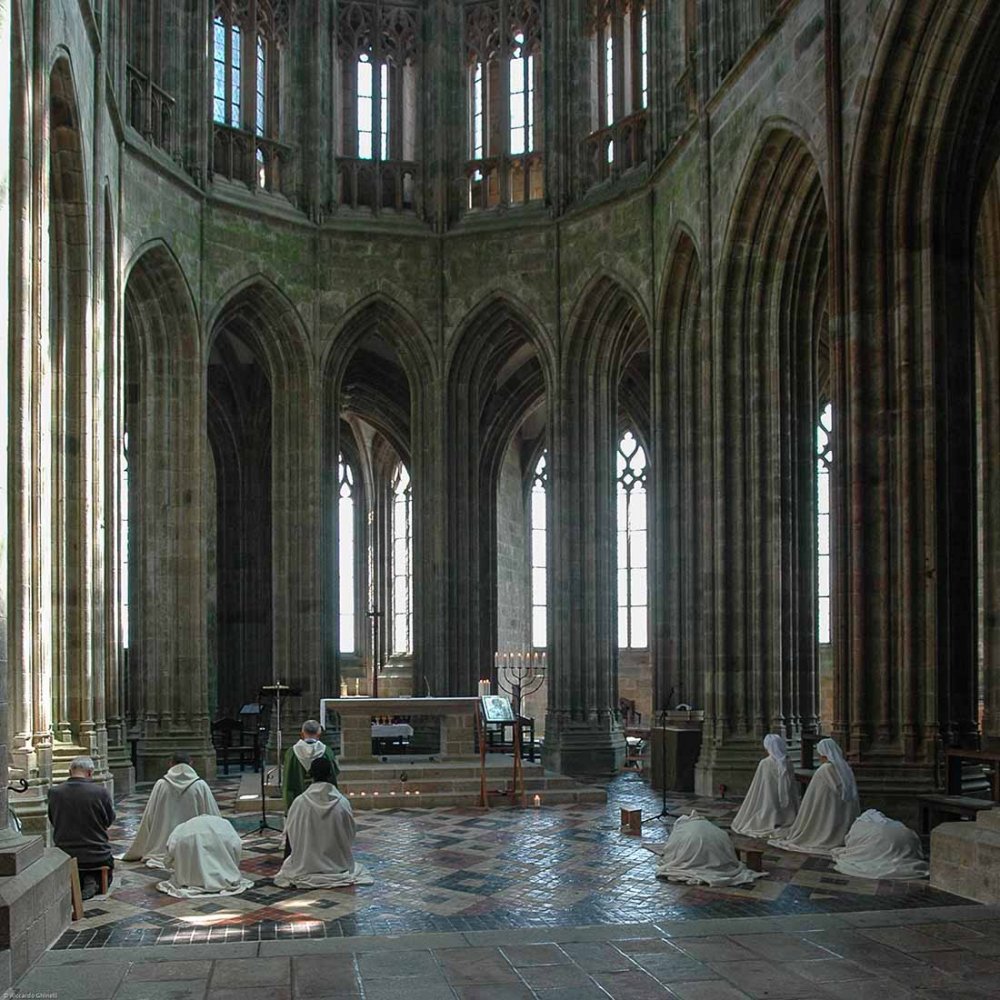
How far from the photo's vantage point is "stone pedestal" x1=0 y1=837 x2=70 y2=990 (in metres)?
8.06

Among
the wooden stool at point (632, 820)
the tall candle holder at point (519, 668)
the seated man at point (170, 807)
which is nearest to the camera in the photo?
the seated man at point (170, 807)

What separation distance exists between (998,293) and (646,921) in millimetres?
12016

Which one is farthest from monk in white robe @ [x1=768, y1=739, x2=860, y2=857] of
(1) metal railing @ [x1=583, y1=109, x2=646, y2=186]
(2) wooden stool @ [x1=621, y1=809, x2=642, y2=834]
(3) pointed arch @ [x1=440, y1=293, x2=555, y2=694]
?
(1) metal railing @ [x1=583, y1=109, x2=646, y2=186]

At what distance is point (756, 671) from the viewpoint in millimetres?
19484

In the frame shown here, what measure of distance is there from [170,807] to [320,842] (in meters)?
2.25

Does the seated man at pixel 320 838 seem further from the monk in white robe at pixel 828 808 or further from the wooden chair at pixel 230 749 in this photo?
the wooden chair at pixel 230 749

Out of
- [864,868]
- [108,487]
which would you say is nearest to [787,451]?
[864,868]

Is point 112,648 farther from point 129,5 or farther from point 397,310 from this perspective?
point 129,5

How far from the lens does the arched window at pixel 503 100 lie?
2605cm

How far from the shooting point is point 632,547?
1401 inches

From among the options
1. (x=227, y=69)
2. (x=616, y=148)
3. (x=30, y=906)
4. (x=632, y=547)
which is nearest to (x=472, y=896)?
(x=30, y=906)

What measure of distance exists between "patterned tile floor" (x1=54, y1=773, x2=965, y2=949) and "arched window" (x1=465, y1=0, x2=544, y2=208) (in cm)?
1496

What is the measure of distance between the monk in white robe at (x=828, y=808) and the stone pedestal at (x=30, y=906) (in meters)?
7.37

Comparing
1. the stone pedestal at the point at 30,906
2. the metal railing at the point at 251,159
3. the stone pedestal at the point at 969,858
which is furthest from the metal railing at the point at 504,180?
the stone pedestal at the point at 30,906
